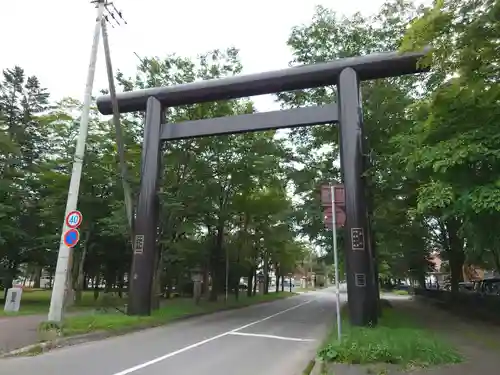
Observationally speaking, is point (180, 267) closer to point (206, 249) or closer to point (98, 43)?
point (206, 249)

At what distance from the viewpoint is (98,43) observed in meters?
12.3

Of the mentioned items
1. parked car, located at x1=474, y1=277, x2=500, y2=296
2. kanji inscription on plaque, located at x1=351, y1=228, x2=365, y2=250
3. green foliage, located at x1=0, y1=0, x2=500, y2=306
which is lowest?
parked car, located at x1=474, y1=277, x2=500, y2=296

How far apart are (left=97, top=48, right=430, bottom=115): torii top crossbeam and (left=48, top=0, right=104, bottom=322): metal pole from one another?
187 inches

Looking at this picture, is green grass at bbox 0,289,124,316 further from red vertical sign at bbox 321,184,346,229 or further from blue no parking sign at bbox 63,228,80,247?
red vertical sign at bbox 321,184,346,229

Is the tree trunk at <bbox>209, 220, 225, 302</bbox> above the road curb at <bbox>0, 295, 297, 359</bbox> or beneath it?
above

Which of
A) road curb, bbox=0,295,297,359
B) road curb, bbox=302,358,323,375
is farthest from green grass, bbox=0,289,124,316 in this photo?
road curb, bbox=302,358,323,375

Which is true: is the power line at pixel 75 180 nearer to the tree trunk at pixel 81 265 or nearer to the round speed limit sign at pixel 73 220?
the round speed limit sign at pixel 73 220

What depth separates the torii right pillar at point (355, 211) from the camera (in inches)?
485

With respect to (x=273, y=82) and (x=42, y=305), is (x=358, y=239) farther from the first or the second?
(x=42, y=305)

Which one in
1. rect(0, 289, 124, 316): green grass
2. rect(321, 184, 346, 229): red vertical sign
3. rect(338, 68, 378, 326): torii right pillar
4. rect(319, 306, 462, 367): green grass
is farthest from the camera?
rect(0, 289, 124, 316): green grass

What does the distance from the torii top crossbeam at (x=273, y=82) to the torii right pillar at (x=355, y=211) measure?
1.80 ft

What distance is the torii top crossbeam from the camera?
1399cm

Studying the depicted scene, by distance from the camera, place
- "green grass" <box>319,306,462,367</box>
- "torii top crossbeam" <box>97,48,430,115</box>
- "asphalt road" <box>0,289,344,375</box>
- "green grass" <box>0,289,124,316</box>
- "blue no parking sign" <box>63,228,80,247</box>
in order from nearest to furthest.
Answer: "green grass" <box>319,306,462,367</box> < "asphalt road" <box>0,289,344,375</box> < "blue no parking sign" <box>63,228,80,247</box> < "torii top crossbeam" <box>97,48,430,115</box> < "green grass" <box>0,289,124,316</box>

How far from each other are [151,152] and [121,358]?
961 centimetres
